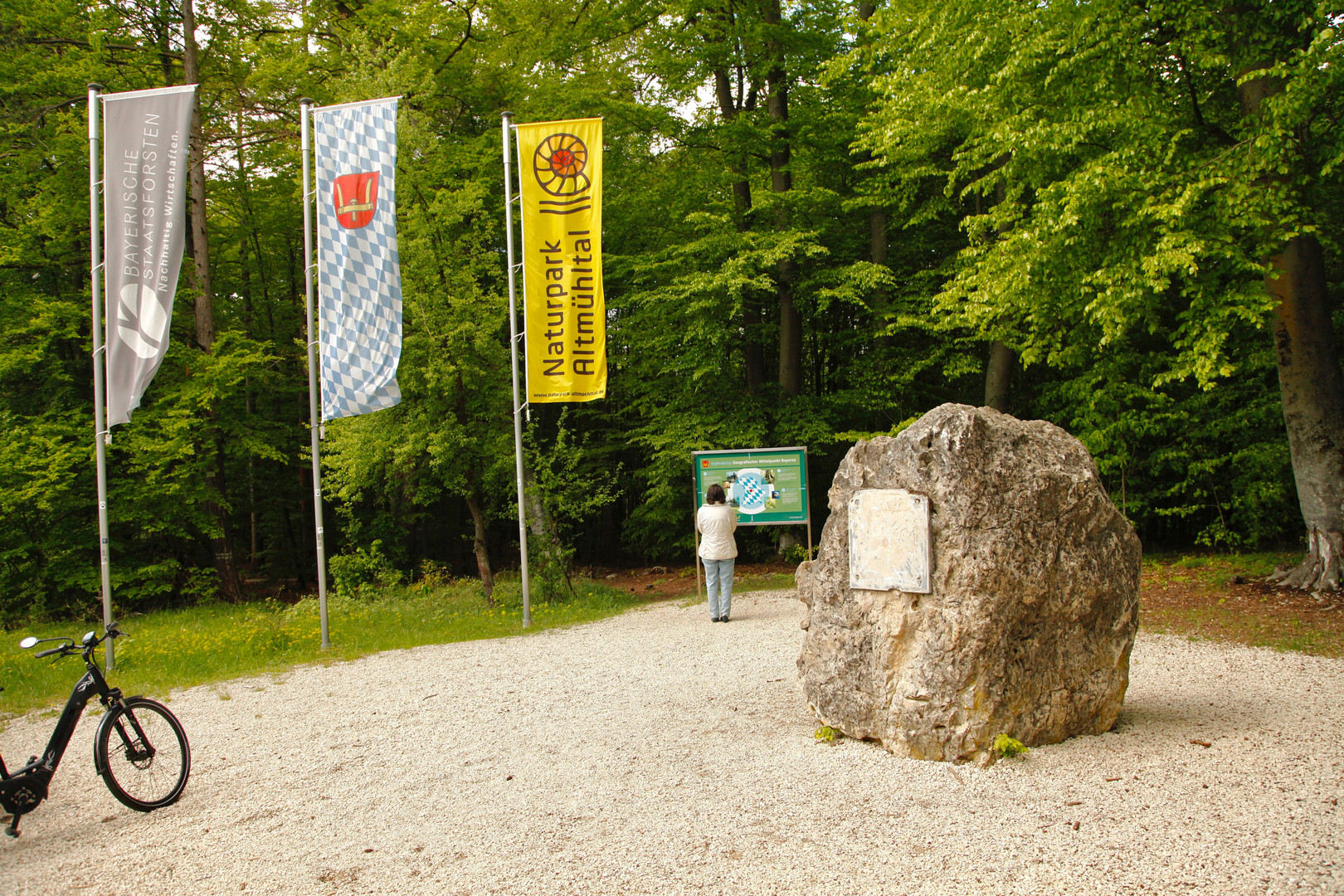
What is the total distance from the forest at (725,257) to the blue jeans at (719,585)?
2779 millimetres

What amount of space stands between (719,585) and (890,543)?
5.15m

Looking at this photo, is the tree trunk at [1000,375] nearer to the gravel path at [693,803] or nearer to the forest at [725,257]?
the forest at [725,257]

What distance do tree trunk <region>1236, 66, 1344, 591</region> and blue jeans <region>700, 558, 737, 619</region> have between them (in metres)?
6.50

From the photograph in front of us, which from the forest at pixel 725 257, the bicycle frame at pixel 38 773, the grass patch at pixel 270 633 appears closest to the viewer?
the bicycle frame at pixel 38 773

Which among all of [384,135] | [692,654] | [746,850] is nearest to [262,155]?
[384,135]

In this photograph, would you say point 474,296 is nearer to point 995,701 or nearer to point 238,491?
point 995,701

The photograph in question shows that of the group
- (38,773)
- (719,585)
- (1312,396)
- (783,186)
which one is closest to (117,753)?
(38,773)

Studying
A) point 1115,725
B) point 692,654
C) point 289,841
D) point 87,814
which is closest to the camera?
point 289,841

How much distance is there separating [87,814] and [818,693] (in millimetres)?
4387

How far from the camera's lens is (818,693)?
5301 millimetres

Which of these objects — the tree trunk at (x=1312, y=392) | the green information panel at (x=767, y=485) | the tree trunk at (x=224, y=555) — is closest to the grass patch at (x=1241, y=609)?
the tree trunk at (x=1312, y=392)

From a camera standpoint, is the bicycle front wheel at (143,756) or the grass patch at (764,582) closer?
the bicycle front wheel at (143,756)

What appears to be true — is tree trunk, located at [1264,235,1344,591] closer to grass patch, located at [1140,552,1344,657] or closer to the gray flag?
grass patch, located at [1140,552,1344,657]

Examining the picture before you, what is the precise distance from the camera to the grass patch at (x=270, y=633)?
7883mm
